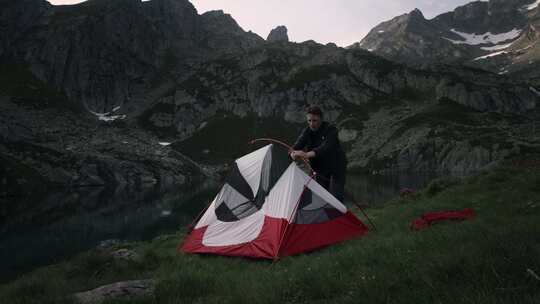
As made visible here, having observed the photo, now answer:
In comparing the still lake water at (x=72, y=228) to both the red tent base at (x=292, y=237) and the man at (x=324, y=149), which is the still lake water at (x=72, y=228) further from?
the red tent base at (x=292, y=237)

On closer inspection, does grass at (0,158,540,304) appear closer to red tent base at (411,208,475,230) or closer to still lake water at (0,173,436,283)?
red tent base at (411,208,475,230)

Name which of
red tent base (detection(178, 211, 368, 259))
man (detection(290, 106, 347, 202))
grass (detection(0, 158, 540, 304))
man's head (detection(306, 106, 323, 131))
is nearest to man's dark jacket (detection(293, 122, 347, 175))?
man (detection(290, 106, 347, 202))

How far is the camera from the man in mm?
10570

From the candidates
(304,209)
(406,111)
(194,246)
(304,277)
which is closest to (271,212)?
(304,209)

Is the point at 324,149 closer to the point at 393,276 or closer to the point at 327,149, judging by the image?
the point at 327,149

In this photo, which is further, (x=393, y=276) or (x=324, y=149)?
(x=324, y=149)

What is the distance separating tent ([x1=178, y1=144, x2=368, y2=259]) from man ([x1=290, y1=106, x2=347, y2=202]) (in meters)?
0.63

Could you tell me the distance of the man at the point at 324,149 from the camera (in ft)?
34.7

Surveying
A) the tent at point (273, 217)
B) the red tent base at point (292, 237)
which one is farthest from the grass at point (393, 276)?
the tent at point (273, 217)

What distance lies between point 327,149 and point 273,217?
95.2 inches

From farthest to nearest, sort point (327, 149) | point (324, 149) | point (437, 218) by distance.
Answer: point (327, 149) < point (324, 149) < point (437, 218)

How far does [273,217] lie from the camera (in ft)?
33.0

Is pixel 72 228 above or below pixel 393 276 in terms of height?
below

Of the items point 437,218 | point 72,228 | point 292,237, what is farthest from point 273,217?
point 72,228
